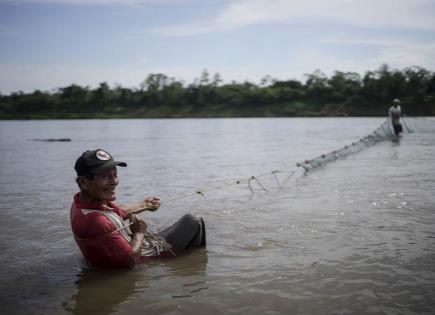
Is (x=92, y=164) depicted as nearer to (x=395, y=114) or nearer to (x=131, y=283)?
(x=131, y=283)

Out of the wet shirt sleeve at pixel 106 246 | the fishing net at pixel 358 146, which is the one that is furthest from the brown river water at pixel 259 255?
the fishing net at pixel 358 146

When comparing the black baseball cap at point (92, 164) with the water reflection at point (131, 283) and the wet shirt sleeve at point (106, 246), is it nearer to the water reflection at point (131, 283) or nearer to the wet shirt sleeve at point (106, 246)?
the wet shirt sleeve at point (106, 246)

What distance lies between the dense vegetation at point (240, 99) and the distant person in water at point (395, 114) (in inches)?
2514

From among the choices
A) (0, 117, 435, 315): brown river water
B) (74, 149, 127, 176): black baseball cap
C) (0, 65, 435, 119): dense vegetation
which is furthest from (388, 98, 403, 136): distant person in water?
(0, 65, 435, 119): dense vegetation

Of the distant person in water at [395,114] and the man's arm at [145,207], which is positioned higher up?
the distant person in water at [395,114]

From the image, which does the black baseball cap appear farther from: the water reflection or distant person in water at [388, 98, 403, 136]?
distant person in water at [388, 98, 403, 136]

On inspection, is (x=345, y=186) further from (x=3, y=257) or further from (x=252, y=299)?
(x=3, y=257)

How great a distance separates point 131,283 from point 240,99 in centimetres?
10910

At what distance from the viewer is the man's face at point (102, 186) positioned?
4677mm

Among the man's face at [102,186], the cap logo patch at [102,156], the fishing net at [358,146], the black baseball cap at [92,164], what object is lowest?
the fishing net at [358,146]

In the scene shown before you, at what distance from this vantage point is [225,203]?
1049 centimetres

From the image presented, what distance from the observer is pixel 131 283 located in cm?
532

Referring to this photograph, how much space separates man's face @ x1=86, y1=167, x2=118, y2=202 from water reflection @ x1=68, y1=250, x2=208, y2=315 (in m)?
1.17

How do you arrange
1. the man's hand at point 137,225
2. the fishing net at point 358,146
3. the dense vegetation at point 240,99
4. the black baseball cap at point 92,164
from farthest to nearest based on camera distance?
the dense vegetation at point 240,99
the fishing net at point 358,146
the man's hand at point 137,225
the black baseball cap at point 92,164
